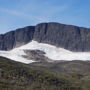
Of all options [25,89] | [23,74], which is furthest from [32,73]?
[25,89]

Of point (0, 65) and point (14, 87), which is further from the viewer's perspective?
point (0, 65)

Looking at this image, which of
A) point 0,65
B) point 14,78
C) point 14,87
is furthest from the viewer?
point 0,65

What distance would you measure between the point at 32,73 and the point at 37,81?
15.1 m

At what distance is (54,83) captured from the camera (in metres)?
151

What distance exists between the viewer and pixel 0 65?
547ft

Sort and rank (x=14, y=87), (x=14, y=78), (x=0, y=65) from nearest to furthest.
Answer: (x=14, y=87) → (x=14, y=78) → (x=0, y=65)

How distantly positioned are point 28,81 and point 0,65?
28848 mm

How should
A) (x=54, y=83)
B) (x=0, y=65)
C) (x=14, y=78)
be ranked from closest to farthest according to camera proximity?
(x=14, y=78) → (x=54, y=83) → (x=0, y=65)

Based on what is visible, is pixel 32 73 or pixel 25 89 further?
pixel 32 73

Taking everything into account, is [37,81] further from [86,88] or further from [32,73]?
[86,88]

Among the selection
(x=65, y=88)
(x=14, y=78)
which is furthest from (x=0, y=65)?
(x=65, y=88)

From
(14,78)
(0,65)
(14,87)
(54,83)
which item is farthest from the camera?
(0,65)

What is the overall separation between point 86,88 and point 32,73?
81.6 feet

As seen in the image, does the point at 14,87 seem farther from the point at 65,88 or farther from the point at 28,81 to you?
the point at 65,88
